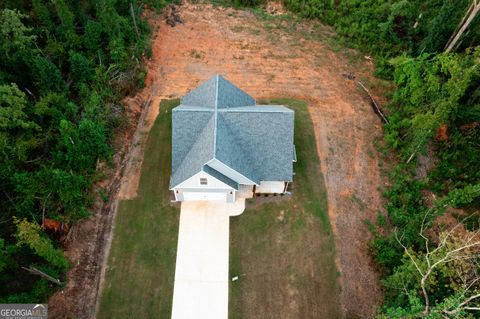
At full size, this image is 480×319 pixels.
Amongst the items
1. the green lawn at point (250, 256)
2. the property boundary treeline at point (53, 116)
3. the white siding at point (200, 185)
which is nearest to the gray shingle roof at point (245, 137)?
the white siding at point (200, 185)

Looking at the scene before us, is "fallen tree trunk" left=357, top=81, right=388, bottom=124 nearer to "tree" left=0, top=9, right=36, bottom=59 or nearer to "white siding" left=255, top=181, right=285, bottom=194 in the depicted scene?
"white siding" left=255, top=181, right=285, bottom=194

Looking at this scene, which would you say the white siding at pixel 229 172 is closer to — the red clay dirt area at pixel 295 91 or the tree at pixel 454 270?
the red clay dirt area at pixel 295 91

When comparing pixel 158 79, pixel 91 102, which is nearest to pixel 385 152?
pixel 158 79

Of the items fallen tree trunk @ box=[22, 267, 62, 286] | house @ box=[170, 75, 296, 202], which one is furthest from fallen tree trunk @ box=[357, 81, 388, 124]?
fallen tree trunk @ box=[22, 267, 62, 286]

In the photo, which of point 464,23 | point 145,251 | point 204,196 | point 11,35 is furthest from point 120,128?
point 464,23

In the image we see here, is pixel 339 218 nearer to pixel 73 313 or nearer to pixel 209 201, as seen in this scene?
pixel 209 201

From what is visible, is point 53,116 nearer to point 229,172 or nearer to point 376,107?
point 229,172
